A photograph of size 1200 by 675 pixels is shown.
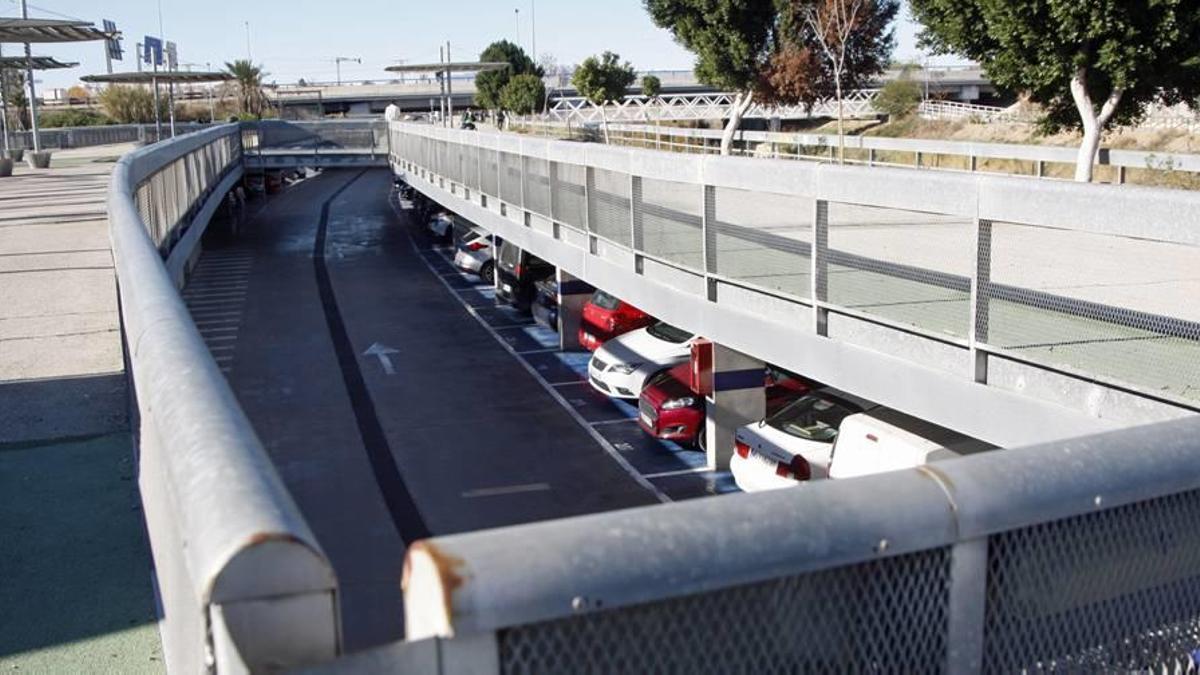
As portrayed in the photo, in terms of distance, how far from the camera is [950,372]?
9.52 m

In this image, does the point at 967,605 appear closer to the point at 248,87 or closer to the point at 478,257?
the point at 478,257

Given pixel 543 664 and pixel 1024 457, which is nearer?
pixel 543 664

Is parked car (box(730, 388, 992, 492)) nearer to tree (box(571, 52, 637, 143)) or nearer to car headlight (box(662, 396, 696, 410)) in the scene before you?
car headlight (box(662, 396, 696, 410))

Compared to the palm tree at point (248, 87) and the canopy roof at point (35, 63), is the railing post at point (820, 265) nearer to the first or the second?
the canopy roof at point (35, 63)

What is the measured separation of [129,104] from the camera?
97.2 meters

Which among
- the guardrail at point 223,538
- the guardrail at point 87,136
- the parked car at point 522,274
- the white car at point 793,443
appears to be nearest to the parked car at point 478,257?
the parked car at point 522,274

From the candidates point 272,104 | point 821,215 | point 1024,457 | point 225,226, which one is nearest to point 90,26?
point 225,226

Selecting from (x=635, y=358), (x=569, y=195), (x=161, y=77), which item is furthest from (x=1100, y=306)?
(x=161, y=77)

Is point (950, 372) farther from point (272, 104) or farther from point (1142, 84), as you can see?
point (272, 104)

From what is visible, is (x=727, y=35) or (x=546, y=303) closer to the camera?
(x=546, y=303)

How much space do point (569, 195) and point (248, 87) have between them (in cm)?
9712

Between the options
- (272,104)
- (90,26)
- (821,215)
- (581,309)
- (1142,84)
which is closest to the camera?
(821,215)

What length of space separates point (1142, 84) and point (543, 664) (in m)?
23.8

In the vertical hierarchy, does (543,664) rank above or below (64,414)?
above
